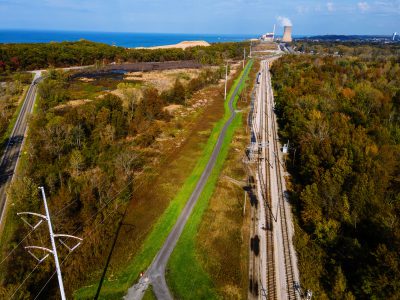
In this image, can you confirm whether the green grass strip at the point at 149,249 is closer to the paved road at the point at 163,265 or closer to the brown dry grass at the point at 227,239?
the paved road at the point at 163,265

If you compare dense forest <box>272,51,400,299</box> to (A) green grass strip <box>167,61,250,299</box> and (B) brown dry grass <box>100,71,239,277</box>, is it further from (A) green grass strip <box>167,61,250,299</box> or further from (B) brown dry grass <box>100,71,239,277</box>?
(B) brown dry grass <box>100,71,239,277</box>

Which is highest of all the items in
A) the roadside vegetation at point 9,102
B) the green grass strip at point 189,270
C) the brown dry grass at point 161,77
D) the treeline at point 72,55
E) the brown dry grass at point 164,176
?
the treeline at point 72,55

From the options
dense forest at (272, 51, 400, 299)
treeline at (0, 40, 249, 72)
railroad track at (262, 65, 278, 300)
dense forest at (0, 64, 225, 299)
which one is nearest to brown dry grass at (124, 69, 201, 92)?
treeline at (0, 40, 249, 72)

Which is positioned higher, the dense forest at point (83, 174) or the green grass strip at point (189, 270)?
the dense forest at point (83, 174)

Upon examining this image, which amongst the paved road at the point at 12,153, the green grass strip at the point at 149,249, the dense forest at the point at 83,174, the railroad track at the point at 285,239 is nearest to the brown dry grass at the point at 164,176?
the green grass strip at the point at 149,249

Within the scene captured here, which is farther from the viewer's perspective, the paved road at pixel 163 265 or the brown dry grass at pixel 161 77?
the brown dry grass at pixel 161 77

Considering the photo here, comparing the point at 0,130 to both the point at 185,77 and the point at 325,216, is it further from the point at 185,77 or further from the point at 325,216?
the point at 185,77
